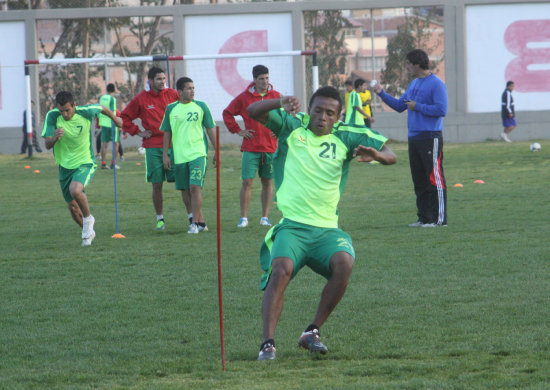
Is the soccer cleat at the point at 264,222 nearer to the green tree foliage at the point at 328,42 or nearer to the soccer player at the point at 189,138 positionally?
the soccer player at the point at 189,138

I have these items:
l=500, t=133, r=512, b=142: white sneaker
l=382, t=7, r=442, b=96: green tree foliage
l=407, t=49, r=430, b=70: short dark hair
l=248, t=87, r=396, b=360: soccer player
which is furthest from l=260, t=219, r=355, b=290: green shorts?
l=382, t=7, r=442, b=96: green tree foliage

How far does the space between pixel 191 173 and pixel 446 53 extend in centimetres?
2210

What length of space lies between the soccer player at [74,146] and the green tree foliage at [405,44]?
22.4m

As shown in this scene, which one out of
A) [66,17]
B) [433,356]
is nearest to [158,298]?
[433,356]

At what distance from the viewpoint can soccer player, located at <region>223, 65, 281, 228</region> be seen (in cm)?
1141

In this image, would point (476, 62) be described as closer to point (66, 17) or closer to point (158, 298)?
point (66, 17)

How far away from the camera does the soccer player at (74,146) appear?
1025 centimetres

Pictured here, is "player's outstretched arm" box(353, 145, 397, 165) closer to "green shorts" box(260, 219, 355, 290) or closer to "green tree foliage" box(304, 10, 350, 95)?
"green shorts" box(260, 219, 355, 290)

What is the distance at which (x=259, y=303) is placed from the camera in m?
6.75

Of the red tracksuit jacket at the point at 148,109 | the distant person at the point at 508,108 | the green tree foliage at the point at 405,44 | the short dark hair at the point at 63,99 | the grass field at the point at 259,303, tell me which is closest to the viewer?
the grass field at the point at 259,303

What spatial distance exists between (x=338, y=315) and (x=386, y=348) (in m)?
1.00

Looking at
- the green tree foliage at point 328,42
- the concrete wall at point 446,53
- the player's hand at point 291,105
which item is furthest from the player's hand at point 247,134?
the green tree foliage at point 328,42

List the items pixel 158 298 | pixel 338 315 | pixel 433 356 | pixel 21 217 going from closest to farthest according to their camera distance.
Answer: pixel 433 356
pixel 338 315
pixel 158 298
pixel 21 217

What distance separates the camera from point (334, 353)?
5215 millimetres
